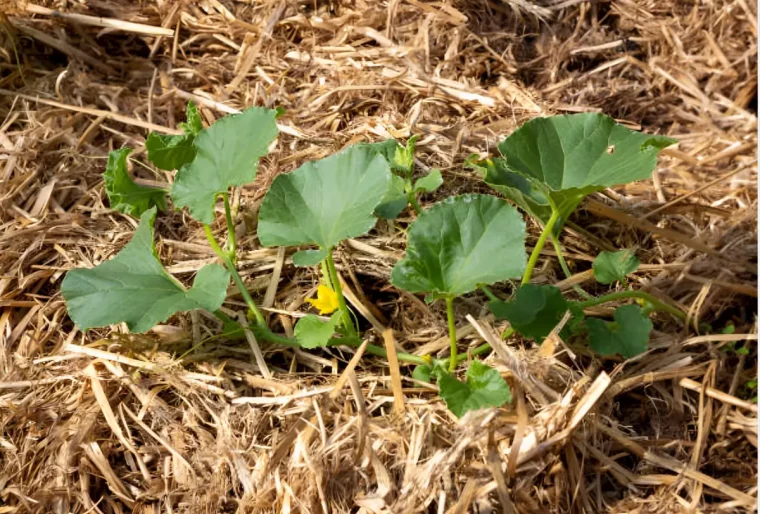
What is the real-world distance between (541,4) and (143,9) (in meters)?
1.24

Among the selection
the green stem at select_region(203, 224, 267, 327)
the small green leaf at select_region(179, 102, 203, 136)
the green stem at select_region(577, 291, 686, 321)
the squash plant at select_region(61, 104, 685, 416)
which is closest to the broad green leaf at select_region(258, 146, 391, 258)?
the squash plant at select_region(61, 104, 685, 416)

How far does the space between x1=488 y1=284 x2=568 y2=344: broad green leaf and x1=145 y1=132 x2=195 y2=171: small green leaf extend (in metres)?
0.78

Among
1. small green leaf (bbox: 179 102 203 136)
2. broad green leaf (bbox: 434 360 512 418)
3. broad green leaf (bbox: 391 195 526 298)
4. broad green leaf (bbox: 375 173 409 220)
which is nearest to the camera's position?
broad green leaf (bbox: 434 360 512 418)

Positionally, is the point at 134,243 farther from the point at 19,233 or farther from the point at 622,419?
the point at 622,419

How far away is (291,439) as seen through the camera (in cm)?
134

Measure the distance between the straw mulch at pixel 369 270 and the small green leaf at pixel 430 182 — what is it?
0.16m

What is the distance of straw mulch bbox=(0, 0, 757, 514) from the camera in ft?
4.37

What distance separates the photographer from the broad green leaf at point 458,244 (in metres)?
1.39

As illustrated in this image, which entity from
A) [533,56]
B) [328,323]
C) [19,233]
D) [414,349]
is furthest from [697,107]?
[19,233]

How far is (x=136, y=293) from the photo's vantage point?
4.77ft

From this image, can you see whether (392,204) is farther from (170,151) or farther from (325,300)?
(170,151)

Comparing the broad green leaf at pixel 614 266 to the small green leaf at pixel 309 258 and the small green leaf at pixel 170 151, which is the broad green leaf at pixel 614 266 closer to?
the small green leaf at pixel 309 258

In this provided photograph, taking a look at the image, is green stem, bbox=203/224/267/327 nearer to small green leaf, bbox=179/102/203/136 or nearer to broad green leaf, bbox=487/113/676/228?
small green leaf, bbox=179/102/203/136

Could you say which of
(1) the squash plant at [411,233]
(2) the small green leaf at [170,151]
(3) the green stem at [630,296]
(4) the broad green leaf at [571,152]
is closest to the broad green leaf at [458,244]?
(1) the squash plant at [411,233]
